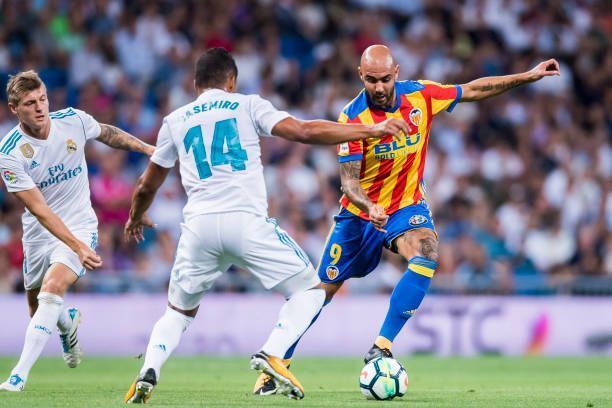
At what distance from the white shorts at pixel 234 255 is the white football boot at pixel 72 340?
2.81m

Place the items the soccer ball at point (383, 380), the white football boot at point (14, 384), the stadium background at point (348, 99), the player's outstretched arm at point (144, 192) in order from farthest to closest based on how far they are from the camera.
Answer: the stadium background at point (348, 99) → the white football boot at point (14, 384) → the soccer ball at point (383, 380) → the player's outstretched arm at point (144, 192)

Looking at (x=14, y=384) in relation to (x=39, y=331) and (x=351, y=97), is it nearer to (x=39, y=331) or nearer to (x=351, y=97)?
(x=39, y=331)

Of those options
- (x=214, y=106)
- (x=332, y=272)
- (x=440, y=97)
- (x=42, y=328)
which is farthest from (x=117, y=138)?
(x=440, y=97)

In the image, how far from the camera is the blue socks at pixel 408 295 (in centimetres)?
941

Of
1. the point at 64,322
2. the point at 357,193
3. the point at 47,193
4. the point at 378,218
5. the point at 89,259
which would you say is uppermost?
the point at 47,193

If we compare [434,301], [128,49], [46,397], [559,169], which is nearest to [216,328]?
[434,301]

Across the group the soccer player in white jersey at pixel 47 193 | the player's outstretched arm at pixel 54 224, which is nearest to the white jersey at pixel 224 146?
the player's outstretched arm at pixel 54 224

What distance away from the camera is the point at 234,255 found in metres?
8.09

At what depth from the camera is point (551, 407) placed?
830 centimetres

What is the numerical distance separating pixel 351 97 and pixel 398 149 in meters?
9.75

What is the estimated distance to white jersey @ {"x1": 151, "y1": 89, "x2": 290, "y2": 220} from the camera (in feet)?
26.3

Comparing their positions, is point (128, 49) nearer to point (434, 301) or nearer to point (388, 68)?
point (434, 301)

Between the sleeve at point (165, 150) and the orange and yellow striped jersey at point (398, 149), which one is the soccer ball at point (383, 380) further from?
the sleeve at point (165, 150)

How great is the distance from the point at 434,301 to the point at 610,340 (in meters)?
2.74
